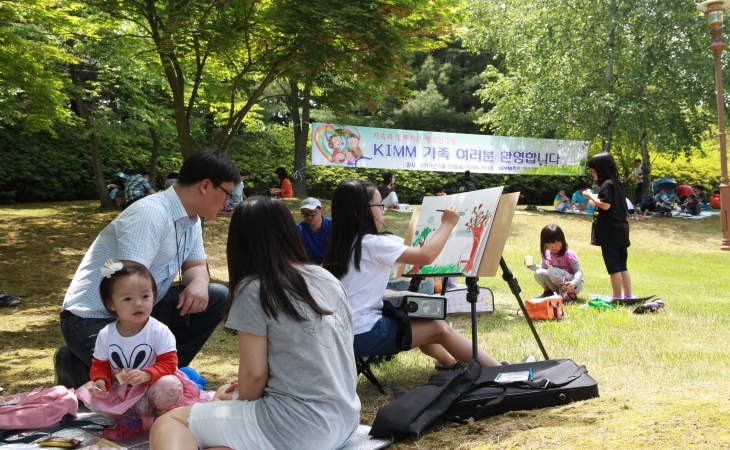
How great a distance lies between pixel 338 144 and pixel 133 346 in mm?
11605

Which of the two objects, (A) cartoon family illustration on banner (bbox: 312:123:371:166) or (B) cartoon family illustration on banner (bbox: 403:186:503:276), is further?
(A) cartoon family illustration on banner (bbox: 312:123:371:166)

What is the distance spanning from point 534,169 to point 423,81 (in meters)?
9.77

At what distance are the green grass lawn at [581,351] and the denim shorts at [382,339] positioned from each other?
1.14 ft

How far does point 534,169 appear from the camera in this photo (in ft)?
58.3

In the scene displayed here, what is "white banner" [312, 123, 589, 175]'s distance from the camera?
47.4ft

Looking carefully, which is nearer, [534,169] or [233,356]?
[233,356]

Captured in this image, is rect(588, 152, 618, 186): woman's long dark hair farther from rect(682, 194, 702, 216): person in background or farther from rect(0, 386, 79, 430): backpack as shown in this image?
rect(682, 194, 702, 216): person in background

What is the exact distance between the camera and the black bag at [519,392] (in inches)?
129

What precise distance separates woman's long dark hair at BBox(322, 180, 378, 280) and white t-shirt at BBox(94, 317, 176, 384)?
37.4 inches

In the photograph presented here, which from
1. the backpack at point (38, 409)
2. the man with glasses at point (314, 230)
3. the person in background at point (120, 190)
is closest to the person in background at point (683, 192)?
the person in background at point (120, 190)

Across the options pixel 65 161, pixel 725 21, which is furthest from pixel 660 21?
pixel 65 161

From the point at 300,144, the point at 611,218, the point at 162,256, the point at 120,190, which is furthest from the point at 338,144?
the point at 162,256

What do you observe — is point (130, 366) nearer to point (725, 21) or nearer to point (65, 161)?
point (65, 161)

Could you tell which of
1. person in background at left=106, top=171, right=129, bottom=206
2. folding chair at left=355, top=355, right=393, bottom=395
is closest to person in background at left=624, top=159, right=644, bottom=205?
person in background at left=106, top=171, right=129, bottom=206
